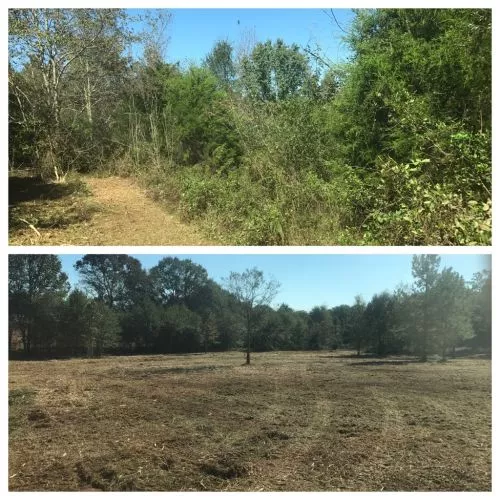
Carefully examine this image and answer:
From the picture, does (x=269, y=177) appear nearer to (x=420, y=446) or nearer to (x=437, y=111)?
(x=437, y=111)

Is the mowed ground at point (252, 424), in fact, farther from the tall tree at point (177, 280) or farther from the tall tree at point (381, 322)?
the tall tree at point (177, 280)

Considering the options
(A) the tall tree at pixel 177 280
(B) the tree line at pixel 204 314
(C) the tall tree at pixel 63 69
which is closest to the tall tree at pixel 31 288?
(B) the tree line at pixel 204 314

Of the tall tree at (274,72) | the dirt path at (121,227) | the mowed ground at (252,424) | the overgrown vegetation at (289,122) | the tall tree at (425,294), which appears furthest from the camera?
the tall tree at (274,72)

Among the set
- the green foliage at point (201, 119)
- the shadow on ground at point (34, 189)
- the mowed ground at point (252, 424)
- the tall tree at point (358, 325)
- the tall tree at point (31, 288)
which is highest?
the green foliage at point (201, 119)

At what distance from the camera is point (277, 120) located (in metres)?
4.59

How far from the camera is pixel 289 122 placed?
4.60m

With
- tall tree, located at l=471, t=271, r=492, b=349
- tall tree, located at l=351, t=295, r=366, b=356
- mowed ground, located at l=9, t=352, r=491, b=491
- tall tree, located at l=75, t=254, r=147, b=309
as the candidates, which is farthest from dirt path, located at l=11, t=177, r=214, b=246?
tall tree, located at l=471, t=271, r=492, b=349

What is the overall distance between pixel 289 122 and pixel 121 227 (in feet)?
5.95

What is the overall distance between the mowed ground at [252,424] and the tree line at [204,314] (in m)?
0.10

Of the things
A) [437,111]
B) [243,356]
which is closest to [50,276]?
[243,356]

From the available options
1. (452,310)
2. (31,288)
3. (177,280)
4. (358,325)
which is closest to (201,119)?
(177,280)

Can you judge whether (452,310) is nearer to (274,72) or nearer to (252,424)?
(252,424)

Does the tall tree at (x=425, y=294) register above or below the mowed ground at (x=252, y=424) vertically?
above

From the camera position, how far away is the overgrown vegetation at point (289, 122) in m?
3.51
